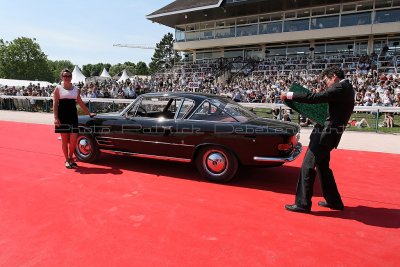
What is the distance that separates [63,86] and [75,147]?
1213 mm

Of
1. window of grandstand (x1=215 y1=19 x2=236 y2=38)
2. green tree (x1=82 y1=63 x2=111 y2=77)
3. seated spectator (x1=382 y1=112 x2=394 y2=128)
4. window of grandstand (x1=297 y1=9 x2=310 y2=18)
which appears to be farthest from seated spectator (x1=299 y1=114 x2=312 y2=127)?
green tree (x1=82 y1=63 x2=111 y2=77)

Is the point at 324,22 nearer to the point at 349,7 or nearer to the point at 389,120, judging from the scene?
the point at 349,7

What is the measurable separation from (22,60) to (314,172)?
3436 inches

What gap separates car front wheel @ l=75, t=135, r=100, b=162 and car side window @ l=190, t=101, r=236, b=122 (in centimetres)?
216

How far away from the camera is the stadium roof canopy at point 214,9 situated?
92.1 feet

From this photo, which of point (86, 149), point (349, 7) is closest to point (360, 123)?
point (86, 149)

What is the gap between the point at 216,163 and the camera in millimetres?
5129

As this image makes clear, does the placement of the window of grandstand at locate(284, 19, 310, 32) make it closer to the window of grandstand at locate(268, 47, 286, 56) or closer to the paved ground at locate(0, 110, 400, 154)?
the window of grandstand at locate(268, 47, 286, 56)

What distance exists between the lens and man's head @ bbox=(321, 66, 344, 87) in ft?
12.5

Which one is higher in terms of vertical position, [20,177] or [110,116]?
[110,116]

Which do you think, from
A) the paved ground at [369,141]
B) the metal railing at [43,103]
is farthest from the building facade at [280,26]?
the metal railing at [43,103]

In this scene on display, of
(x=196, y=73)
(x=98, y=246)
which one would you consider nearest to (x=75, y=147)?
(x=98, y=246)

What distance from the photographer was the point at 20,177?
529cm

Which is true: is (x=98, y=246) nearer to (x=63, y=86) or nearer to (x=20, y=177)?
(x=20, y=177)
